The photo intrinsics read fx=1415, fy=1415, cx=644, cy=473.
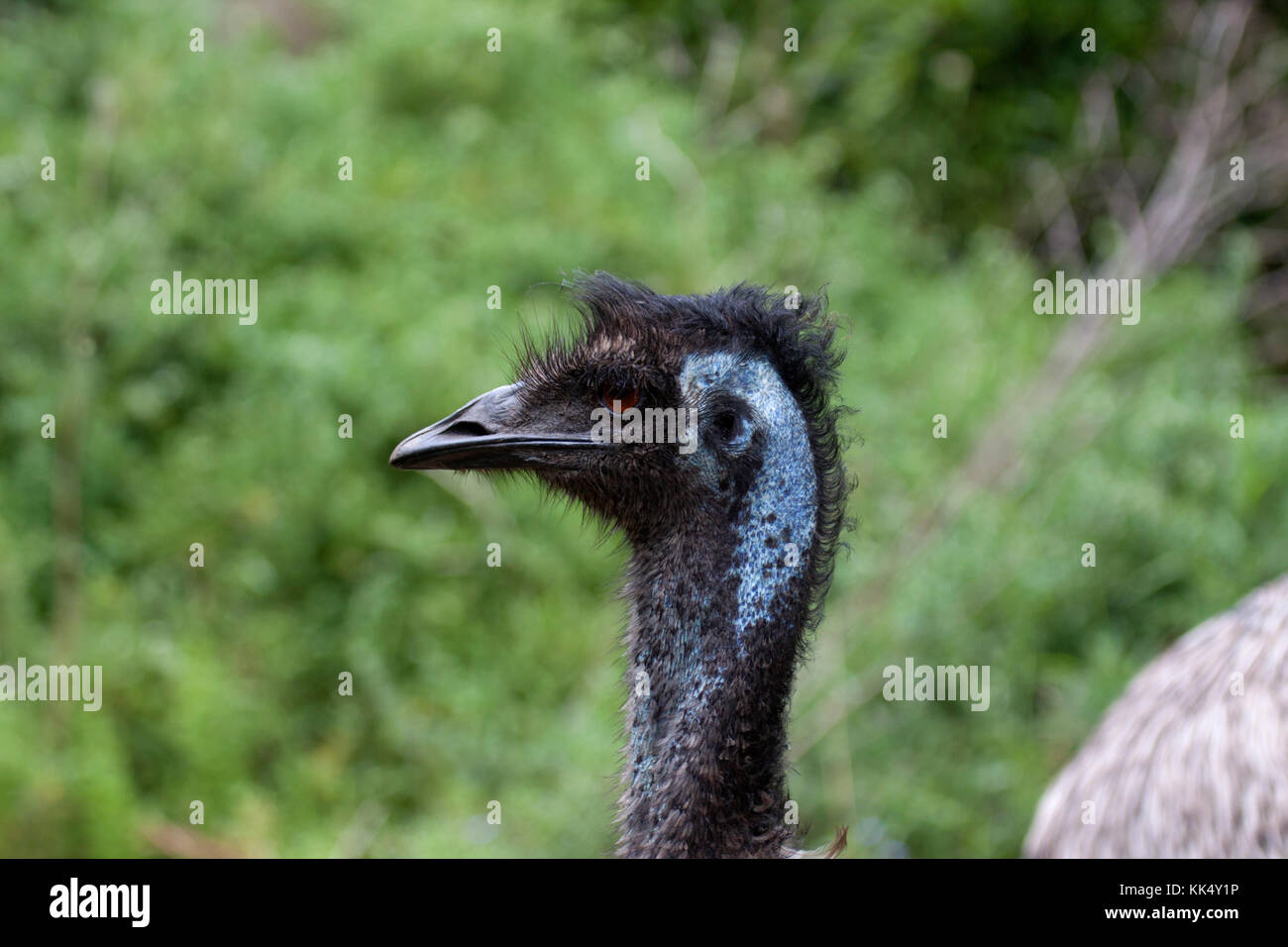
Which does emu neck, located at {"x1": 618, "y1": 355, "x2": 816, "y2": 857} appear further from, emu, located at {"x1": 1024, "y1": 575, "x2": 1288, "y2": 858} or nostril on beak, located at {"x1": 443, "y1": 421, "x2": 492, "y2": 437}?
emu, located at {"x1": 1024, "y1": 575, "x2": 1288, "y2": 858}

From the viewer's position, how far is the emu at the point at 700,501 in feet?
8.37

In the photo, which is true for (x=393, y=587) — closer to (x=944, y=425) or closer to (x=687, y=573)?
(x=944, y=425)

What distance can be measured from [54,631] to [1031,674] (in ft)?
12.4

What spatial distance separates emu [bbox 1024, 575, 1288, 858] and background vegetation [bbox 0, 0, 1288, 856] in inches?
35.9

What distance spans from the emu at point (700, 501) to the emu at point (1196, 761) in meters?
1.21

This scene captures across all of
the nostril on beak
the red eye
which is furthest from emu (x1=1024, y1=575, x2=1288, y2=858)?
the nostril on beak

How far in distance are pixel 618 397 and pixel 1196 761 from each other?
72.4 inches

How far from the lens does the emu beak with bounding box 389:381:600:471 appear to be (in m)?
2.68

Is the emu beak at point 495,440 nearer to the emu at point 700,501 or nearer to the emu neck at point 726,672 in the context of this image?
the emu at point 700,501

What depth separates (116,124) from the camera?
729 cm

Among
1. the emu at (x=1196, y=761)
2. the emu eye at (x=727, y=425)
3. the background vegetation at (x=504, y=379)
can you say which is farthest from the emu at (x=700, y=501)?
the emu at (x=1196, y=761)

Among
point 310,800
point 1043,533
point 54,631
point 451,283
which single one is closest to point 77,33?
point 451,283

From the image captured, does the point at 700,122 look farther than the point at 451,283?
Yes
